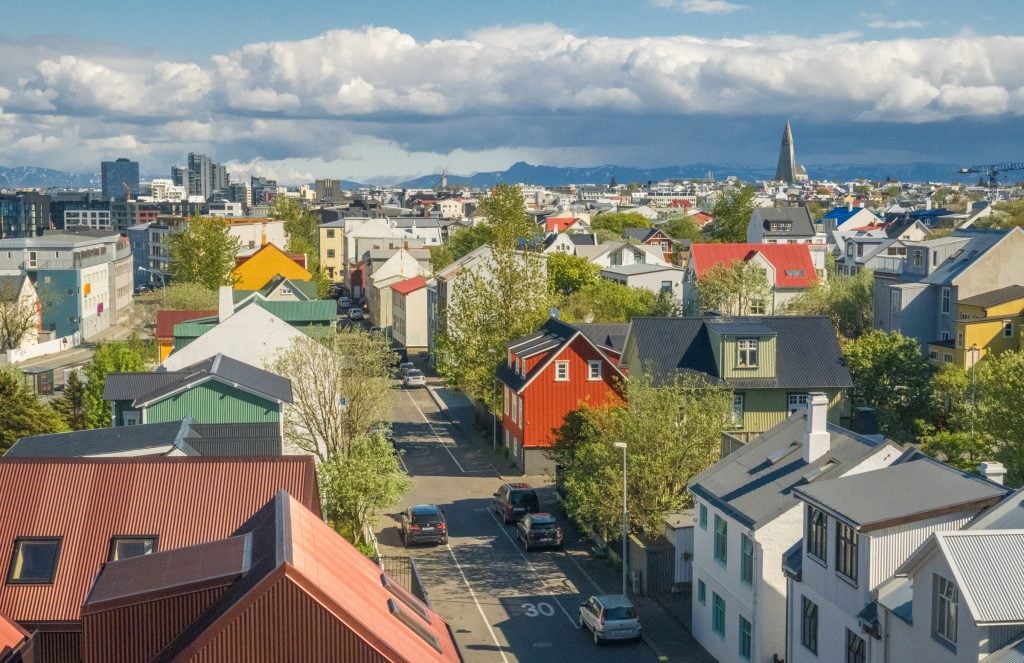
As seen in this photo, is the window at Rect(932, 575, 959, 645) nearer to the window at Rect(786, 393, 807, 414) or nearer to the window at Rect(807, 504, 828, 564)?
the window at Rect(807, 504, 828, 564)

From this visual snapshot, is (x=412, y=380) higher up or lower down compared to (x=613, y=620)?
higher up

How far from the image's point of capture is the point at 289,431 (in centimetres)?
4553

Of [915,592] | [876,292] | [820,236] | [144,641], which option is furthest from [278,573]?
[820,236]

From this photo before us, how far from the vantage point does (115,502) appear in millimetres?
24062

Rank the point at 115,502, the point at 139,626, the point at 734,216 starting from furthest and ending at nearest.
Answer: the point at 734,216 → the point at 115,502 → the point at 139,626

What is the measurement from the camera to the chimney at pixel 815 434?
30.3m

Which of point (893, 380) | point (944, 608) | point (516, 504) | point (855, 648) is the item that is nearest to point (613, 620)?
point (855, 648)

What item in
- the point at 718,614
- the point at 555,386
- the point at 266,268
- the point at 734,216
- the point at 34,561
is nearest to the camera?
the point at 34,561

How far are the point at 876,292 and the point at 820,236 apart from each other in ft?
176

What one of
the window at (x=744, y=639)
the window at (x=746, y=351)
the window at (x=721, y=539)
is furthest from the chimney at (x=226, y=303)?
the window at (x=744, y=639)

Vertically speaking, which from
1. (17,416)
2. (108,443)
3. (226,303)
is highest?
(226,303)

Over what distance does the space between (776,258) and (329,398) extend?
51786 mm

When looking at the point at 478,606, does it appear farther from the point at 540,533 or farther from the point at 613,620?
the point at 540,533

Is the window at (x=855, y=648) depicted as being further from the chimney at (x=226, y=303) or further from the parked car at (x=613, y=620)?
Result: the chimney at (x=226, y=303)
